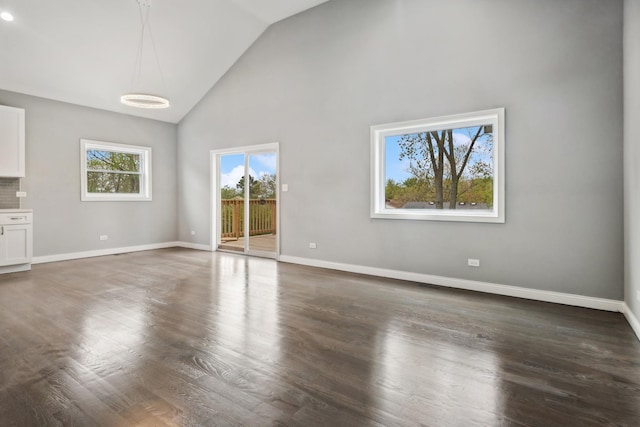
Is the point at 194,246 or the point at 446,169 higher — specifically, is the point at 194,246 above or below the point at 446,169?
below

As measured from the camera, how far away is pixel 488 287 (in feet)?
13.7

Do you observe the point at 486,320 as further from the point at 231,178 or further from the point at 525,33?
the point at 231,178

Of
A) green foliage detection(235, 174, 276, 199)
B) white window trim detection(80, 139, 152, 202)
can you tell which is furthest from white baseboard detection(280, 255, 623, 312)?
white window trim detection(80, 139, 152, 202)

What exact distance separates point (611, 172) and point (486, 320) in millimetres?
1966

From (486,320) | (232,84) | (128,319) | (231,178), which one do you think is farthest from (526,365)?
(232,84)

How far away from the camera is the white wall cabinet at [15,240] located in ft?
16.5

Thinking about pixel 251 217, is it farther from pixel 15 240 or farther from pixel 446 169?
pixel 446 169

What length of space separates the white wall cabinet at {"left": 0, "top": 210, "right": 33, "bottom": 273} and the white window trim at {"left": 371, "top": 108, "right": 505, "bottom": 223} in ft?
17.0

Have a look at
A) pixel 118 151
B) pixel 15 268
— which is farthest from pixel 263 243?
pixel 15 268

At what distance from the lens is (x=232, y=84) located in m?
6.81

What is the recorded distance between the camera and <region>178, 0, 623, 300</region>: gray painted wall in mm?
3547

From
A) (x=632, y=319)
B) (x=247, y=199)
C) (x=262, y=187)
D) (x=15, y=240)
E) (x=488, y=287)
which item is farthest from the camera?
(x=247, y=199)

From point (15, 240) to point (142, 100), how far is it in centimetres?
278

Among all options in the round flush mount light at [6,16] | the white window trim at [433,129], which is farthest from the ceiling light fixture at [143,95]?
the white window trim at [433,129]
